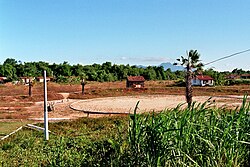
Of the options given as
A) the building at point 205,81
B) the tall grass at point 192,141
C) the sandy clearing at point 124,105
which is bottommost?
the sandy clearing at point 124,105

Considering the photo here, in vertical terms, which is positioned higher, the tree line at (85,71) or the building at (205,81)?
the tree line at (85,71)

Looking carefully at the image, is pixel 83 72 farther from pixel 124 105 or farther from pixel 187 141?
pixel 187 141

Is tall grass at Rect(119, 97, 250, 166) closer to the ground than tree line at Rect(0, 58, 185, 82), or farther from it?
closer to the ground

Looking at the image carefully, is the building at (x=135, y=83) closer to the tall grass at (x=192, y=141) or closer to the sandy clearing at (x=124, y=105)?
the sandy clearing at (x=124, y=105)

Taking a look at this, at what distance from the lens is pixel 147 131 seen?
9.73 feet

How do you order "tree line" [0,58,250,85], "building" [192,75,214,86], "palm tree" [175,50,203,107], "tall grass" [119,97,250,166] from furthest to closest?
"tree line" [0,58,250,85] < "building" [192,75,214,86] < "palm tree" [175,50,203,107] < "tall grass" [119,97,250,166]

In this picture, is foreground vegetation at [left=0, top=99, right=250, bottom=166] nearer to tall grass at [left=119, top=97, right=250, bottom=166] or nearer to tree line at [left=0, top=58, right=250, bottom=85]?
tall grass at [left=119, top=97, right=250, bottom=166]

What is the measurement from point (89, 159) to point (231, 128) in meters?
1.77

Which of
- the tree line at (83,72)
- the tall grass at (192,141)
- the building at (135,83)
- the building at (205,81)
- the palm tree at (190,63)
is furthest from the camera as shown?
the tree line at (83,72)

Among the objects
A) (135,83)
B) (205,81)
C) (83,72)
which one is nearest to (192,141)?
(135,83)

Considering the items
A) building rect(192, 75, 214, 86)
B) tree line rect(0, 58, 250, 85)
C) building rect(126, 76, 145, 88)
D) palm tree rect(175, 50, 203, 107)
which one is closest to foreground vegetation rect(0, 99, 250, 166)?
palm tree rect(175, 50, 203, 107)

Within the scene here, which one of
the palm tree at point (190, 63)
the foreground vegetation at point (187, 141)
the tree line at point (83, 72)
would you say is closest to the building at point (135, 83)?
the tree line at point (83, 72)

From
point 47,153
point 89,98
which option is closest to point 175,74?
point 89,98

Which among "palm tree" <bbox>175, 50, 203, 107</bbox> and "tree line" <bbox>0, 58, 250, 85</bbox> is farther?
"tree line" <bbox>0, 58, 250, 85</bbox>
